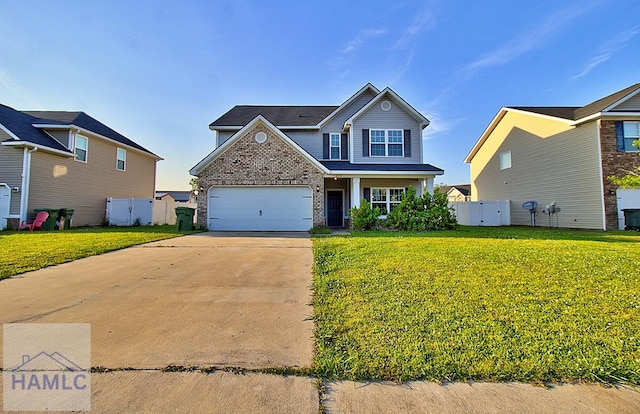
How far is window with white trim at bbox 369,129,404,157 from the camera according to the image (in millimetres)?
15656

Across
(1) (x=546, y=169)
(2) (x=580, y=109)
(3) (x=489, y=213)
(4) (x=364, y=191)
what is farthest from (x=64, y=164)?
(2) (x=580, y=109)

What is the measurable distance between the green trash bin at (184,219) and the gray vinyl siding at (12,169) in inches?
295

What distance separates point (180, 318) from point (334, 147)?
560 inches

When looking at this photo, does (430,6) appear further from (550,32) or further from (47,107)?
(47,107)

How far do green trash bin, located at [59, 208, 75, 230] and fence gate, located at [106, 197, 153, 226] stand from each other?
8.76 feet

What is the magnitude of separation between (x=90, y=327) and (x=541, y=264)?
279 inches

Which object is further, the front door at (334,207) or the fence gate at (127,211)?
the fence gate at (127,211)

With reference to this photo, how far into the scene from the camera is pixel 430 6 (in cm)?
1077

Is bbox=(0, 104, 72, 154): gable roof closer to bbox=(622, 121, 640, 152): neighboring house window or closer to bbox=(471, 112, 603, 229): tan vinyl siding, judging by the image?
bbox=(471, 112, 603, 229): tan vinyl siding

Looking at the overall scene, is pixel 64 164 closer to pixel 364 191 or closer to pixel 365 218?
pixel 365 218

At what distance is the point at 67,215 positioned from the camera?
14.3 meters

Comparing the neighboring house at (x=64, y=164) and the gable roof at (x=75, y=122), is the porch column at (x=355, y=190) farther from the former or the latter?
the gable roof at (x=75, y=122)

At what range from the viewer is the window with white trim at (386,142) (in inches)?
616

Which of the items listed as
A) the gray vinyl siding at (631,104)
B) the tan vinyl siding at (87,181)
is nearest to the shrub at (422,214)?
the gray vinyl siding at (631,104)
